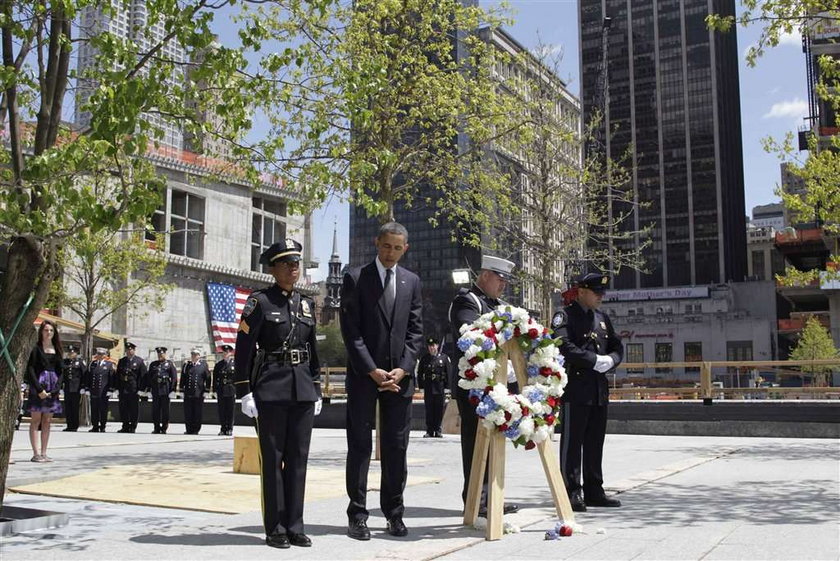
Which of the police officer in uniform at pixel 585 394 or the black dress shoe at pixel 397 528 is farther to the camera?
the police officer in uniform at pixel 585 394

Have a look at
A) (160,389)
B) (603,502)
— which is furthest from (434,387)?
(603,502)

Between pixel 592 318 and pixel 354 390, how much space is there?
260 centimetres

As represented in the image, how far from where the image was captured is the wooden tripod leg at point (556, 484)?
6.30 metres

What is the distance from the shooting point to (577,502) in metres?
7.52

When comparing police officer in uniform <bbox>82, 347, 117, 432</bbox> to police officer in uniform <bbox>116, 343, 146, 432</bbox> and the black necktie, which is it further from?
the black necktie

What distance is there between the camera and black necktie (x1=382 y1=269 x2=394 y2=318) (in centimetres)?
650

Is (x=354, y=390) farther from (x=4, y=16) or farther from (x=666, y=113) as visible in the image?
(x=666, y=113)

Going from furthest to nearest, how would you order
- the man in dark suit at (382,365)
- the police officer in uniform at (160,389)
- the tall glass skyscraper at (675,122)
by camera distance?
the tall glass skyscraper at (675,122), the police officer in uniform at (160,389), the man in dark suit at (382,365)

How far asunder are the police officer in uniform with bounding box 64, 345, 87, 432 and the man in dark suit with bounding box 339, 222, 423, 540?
19189mm

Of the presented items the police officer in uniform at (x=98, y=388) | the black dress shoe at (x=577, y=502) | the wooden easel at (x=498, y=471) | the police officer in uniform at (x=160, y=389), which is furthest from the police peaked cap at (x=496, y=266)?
the police officer in uniform at (x=98, y=388)

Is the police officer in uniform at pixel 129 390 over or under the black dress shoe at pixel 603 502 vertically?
over

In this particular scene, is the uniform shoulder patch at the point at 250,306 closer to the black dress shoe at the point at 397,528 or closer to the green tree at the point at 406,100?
the black dress shoe at the point at 397,528

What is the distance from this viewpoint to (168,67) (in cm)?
738

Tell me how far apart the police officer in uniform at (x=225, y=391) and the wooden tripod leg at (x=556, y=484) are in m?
16.5
